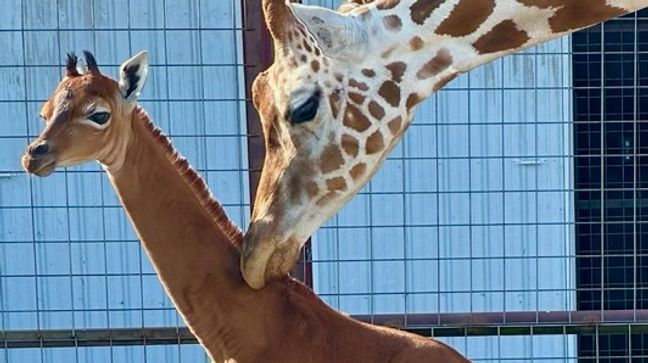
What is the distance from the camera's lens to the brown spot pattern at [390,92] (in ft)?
9.04

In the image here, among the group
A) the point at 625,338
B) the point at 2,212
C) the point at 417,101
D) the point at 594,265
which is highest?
the point at 417,101

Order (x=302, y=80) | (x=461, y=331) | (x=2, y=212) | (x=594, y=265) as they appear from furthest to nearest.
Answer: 1. (x=594, y=265)
2. (x=2, y=212)
3. (x=461, y=331)
4. (x=302, y=80)

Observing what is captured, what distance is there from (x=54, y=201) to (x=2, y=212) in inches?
11.7

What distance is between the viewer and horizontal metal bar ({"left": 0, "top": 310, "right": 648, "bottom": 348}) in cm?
479

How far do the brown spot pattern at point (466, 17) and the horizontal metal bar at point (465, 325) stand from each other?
2.28 metres

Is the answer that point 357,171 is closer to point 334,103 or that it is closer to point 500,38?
point 334,103

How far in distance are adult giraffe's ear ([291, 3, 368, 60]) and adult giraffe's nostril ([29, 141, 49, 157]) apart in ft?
4.28

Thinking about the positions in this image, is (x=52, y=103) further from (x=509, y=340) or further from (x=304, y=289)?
(x=509, y=340)

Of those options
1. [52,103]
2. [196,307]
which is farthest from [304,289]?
[52,103]

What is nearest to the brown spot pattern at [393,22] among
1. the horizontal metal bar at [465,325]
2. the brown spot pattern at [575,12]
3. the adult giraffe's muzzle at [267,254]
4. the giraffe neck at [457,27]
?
the giraffe neck at [457,27]

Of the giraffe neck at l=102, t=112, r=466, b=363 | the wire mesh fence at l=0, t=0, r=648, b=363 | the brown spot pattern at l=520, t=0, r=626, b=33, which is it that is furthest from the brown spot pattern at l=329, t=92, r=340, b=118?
the wire mesh fence at l=0, t=0, r=648, b=363

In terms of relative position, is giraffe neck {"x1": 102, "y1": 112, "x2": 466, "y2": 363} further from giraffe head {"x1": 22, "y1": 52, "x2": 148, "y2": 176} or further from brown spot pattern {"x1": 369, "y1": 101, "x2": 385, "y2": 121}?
brown spot pattern {"x1": 369, "y1": 101, "x2": 385, "y2": 121}

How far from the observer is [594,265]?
21.4 ft

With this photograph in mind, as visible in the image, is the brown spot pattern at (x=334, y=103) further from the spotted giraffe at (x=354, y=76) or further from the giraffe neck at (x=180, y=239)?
the giraffe neck at (x=180, y=239)
